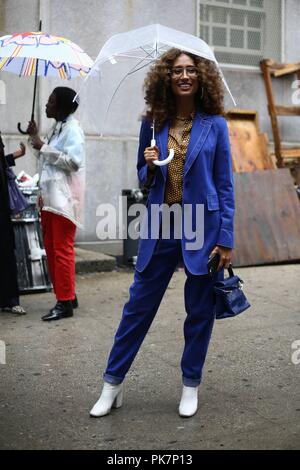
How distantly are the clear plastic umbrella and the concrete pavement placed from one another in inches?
65.9

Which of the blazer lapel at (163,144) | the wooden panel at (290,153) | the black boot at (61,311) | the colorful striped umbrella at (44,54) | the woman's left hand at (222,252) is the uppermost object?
the colorful striped umbrella at (44,54)

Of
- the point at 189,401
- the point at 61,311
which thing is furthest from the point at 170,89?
the point at 61,311

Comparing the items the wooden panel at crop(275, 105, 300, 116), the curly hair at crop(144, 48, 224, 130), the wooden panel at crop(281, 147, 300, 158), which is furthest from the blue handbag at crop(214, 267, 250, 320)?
the wooden panel at crop(275, 105, 300, 116)

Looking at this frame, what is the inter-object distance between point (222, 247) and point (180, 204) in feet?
1.08

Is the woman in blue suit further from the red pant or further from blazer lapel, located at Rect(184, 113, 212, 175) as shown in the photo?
the red pant

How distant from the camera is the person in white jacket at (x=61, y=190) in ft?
19.8

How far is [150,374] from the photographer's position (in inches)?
181

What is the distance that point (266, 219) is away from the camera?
8.84 meters

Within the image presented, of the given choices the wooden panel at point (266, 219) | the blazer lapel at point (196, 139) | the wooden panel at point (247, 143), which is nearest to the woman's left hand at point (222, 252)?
the blazer lapel at point (196, 139)

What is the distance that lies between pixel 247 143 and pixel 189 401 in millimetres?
6563

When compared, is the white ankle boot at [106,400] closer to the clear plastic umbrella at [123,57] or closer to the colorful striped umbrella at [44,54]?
the clear plastic umbrella at [123,57]

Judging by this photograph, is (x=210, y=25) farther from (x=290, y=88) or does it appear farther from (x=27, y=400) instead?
(x=27, y=400)

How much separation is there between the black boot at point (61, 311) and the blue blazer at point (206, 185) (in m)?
2.46

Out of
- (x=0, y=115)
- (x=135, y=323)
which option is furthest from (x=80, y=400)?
(x=0, y=115)
